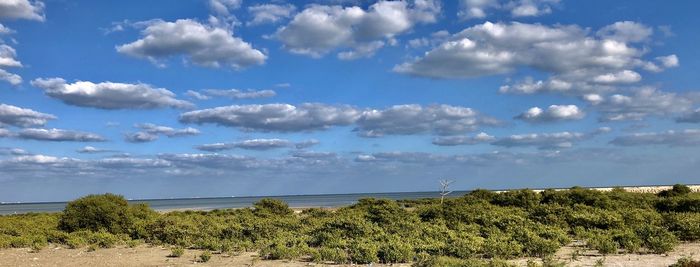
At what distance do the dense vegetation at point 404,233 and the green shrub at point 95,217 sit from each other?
54 millimetres

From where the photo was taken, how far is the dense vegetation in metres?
17.4

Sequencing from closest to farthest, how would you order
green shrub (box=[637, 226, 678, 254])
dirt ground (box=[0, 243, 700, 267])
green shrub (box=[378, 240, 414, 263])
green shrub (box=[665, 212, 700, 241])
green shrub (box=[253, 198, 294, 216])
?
1. dirt ground (box=[0, 243, 700, 267])
2. green shrub (box=[378, 240, 414, 263])
3. green shrub (box=[637, 226, 678, 254])
4. green shrub (box=[665, 212, 700, 241])
5. green shrub (box=[253, 198, 294, 216])

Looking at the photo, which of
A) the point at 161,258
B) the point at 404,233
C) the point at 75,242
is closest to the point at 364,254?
the point at 404,233

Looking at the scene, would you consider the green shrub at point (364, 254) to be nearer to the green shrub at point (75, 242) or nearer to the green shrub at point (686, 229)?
the green shrub at point (686, 229)

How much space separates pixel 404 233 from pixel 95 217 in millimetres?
17998

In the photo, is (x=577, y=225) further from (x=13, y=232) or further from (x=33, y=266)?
(x=13, y=232)

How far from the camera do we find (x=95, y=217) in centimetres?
3047

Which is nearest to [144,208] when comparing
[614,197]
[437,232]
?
[437,232]

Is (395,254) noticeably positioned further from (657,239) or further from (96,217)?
(96,217)

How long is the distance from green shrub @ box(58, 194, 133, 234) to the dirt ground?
6.47 metres

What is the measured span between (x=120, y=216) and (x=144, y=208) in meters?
4.15

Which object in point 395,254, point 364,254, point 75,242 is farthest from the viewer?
point 75,242

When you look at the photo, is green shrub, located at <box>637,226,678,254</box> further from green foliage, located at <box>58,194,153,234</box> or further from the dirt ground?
green foliage, located at <box>58,194,153,234</box>

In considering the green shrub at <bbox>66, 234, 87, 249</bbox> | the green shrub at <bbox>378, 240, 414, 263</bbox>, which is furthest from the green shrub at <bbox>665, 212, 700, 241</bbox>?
the green shrub at <bbox>66, 234, 87, 249</bbox>
